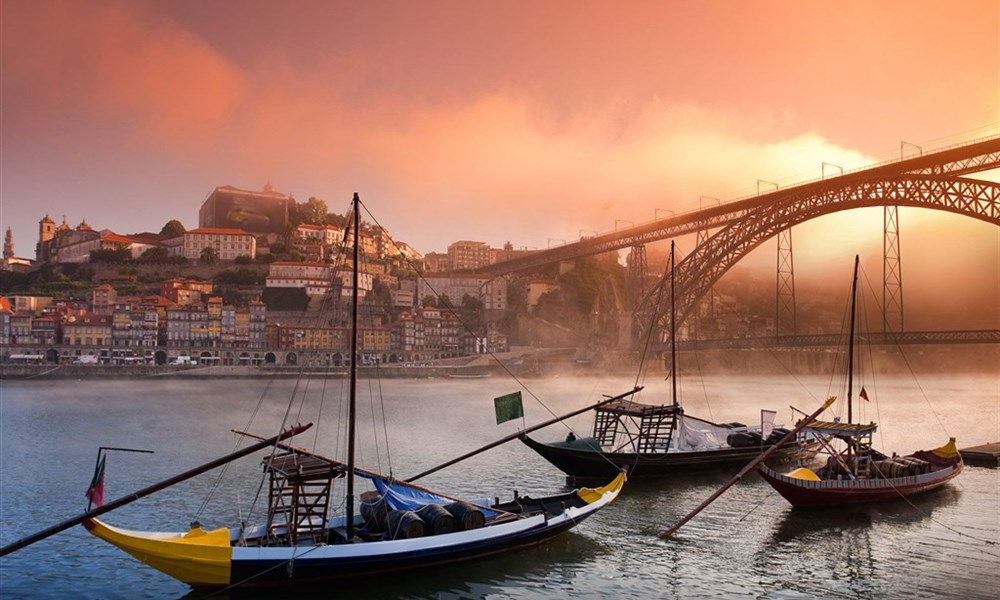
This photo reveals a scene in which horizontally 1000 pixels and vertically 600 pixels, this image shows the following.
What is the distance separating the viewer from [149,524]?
13.3 metres

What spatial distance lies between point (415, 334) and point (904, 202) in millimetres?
50812

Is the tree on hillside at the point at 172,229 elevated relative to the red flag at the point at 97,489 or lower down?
elevated

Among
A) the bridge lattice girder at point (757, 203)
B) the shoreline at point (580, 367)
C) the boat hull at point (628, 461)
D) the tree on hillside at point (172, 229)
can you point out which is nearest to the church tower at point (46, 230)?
the tree on hillside at point (172, 229)

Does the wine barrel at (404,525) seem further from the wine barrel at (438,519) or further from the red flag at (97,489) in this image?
the red flag at (97,489)

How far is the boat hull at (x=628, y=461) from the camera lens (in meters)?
16.6

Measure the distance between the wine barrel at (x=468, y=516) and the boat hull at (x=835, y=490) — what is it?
233 inches

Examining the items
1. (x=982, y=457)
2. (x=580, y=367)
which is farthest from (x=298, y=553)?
(x=580, y=367)

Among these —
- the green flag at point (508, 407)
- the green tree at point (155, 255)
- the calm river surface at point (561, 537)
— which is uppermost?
the green tree at point (155, 255)

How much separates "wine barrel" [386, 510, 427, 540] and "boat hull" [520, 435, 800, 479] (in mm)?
5499

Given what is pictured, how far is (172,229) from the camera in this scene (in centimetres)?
9869

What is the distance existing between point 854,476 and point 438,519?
348 inches

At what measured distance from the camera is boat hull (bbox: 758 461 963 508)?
13930 mm

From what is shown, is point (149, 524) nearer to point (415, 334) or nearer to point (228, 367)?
point (228, 367)

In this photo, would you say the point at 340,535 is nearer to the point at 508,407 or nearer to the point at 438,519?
the point at 438,519
